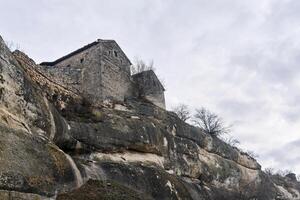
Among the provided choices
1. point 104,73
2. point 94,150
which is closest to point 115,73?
point 104,73

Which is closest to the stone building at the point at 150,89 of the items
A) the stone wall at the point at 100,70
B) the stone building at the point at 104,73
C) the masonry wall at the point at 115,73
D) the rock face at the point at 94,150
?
the stone building at the point at 104,73

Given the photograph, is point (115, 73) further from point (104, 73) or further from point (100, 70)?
point (100, 70)

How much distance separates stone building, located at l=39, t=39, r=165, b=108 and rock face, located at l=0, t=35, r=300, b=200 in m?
6.79

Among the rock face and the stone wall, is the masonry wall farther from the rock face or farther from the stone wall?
the rock face

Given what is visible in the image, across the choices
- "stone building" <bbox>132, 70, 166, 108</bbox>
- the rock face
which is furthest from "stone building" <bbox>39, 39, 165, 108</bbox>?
the rock face

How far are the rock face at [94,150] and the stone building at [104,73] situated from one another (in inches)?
267

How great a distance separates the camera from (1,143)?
1077cm

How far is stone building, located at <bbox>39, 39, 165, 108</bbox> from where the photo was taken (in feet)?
101

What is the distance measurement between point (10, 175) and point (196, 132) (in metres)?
18.7

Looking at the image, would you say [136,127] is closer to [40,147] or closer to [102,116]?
[102,116]

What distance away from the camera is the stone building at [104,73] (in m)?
30.8

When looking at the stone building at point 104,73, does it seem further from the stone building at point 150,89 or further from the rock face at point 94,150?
the rock face at point 94,150

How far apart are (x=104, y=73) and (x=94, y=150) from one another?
14595 mm

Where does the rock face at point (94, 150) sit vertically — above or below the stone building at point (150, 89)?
below
